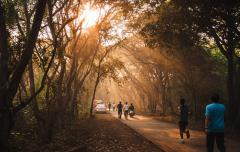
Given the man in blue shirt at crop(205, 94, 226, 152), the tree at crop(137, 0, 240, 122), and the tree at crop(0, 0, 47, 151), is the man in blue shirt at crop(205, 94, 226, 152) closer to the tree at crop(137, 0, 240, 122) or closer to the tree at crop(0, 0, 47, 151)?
the tree at crop(0, 0, 47, 151)

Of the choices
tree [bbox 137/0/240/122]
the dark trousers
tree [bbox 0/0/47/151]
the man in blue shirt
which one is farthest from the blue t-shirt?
tree [bbox 137/0/240/122]

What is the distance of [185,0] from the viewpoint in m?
19.8

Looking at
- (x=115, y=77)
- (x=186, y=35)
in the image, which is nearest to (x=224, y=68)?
(x=115, y=77)

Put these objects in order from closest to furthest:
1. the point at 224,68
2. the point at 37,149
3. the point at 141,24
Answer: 1. the point at 37,149
2. the point at 141,24
3. the point at 224,68

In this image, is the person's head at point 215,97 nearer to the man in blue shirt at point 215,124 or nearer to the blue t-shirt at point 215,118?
the man in blue shirt at point 215,124

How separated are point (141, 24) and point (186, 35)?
7.07m

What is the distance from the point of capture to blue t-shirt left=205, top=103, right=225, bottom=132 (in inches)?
406

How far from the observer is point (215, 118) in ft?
34.0

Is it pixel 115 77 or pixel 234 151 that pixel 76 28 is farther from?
pixel 115 77

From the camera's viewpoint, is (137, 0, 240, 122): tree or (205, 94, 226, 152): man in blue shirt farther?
(137, 0, 240, 122): tree

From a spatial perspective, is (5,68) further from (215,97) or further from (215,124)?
(215,124)

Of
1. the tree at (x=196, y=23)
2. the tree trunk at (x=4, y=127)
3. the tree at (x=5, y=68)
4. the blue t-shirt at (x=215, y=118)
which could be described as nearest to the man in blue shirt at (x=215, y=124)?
the blue t-shirt at (x=215, y=118)

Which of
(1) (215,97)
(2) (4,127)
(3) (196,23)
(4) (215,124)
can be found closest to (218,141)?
(4) (215,124)

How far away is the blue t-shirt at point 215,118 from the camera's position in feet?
33.9
